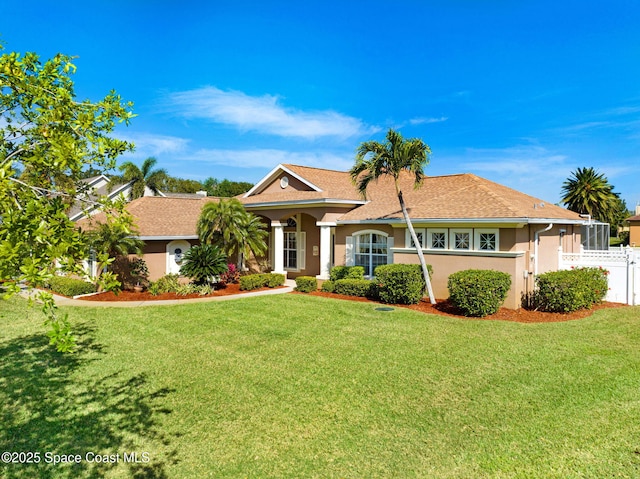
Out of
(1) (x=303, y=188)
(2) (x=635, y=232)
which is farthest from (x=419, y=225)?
(2) (x=635, y=232)

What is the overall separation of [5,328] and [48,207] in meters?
10.4

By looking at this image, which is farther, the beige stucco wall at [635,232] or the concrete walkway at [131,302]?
the beige stucco wall at [635,232]

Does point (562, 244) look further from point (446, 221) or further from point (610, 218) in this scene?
point (610, 218)

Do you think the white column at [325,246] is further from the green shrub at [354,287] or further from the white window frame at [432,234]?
the white window frame at [432,234]

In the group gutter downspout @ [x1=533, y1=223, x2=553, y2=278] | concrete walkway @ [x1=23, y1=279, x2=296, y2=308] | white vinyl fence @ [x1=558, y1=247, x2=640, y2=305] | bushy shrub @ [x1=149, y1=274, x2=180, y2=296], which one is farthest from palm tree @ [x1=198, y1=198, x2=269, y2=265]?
white vinyl fence @ [x1=558, y1=247, x2=640, y2=305]

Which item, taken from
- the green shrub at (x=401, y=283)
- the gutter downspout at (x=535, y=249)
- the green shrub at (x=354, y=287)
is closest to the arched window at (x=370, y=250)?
the green shrub at (x=354, y=287)

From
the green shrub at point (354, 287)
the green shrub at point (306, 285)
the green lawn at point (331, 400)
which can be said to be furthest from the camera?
the green shrub at point (306, 285)

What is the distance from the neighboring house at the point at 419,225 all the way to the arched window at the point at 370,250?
0.14 ft

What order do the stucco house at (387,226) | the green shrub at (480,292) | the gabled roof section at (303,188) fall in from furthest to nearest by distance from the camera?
the gabled roof section at (303,188), the stucco house at (387,226), the green shrub at (480,292)

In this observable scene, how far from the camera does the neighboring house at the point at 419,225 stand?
→ 13320mm

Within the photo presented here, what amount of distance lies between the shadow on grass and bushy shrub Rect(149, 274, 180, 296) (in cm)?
807

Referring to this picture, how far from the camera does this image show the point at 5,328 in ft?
36.9

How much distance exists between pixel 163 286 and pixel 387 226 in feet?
31.2

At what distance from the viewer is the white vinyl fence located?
44.2ft
